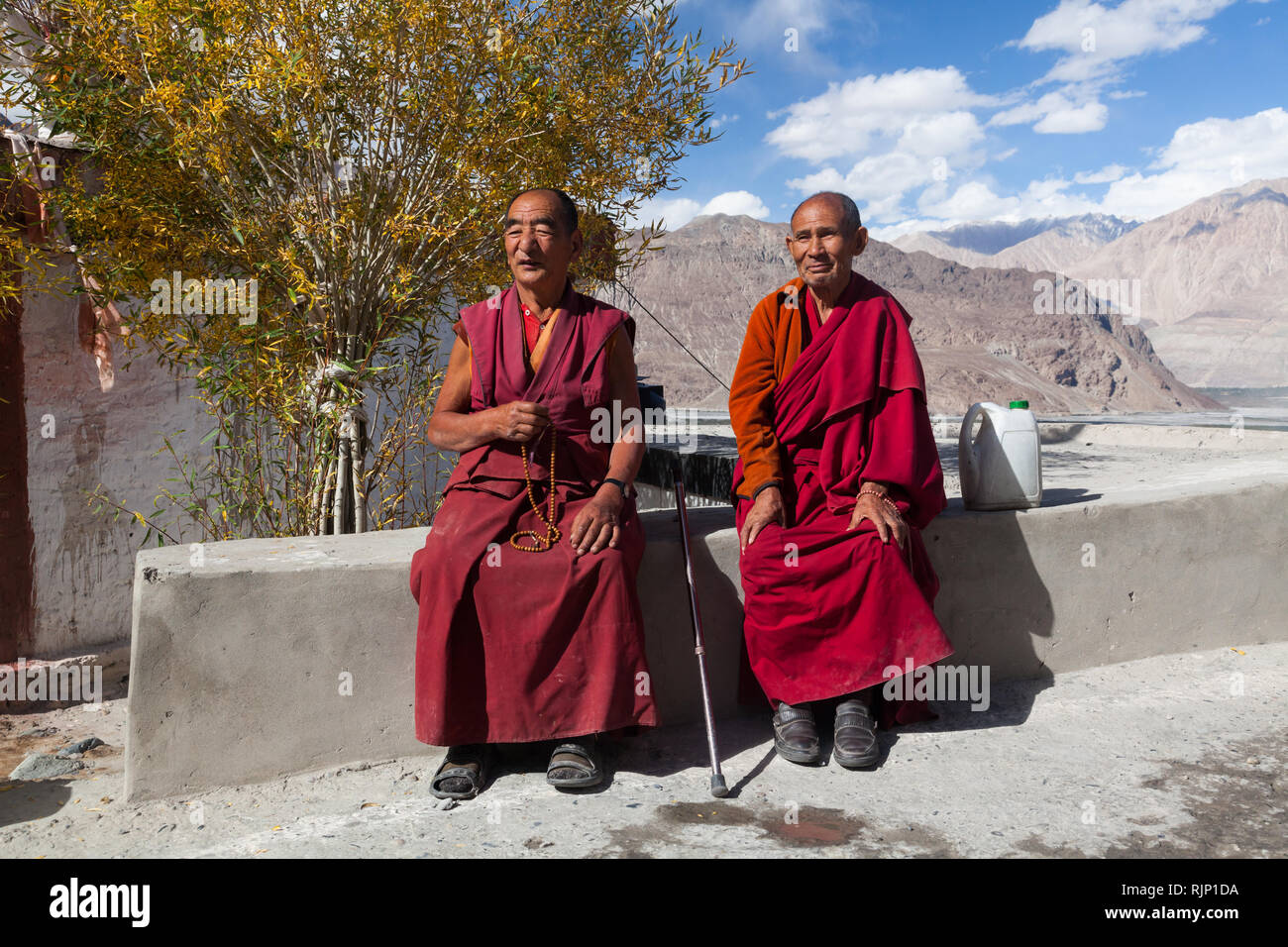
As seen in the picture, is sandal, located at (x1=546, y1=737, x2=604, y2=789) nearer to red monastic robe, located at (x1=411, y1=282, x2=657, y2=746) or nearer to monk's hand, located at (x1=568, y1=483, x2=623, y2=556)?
red monastic robe, located at (x1=411, y1=282, x2=657, y2=746)

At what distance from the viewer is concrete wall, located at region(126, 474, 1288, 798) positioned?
2.86 meters

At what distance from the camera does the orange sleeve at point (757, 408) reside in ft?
10.8

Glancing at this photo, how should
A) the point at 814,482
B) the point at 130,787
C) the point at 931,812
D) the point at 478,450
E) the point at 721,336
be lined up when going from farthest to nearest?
the point at 721,336 → the point at 814,482 → the point at 478,450 → the point at 130,787 → the point at 931,812

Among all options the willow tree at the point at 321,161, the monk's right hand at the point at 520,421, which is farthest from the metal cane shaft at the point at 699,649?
the willow tree at the point at 321,161

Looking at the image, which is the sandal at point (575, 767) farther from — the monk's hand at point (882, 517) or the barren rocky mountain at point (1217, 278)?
the barren rocky mountain at point (1217, 278)

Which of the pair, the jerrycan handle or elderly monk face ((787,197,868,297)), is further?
the jerrycan handle

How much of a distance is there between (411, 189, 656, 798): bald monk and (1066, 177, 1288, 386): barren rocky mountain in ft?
418

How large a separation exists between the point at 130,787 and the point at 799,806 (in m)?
1.96

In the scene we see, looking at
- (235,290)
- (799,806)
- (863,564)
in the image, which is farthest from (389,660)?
(235,290)

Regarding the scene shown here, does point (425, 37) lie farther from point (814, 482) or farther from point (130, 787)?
point (130, 787)

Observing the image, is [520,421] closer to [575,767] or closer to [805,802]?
[575,767]

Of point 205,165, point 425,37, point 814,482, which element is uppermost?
point 425,37

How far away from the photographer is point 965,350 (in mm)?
56438

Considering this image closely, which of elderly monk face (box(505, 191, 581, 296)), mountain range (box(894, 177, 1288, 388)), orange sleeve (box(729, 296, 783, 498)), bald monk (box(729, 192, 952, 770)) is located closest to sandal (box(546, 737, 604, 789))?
bald monk (box(729, 192, 952, 770))
